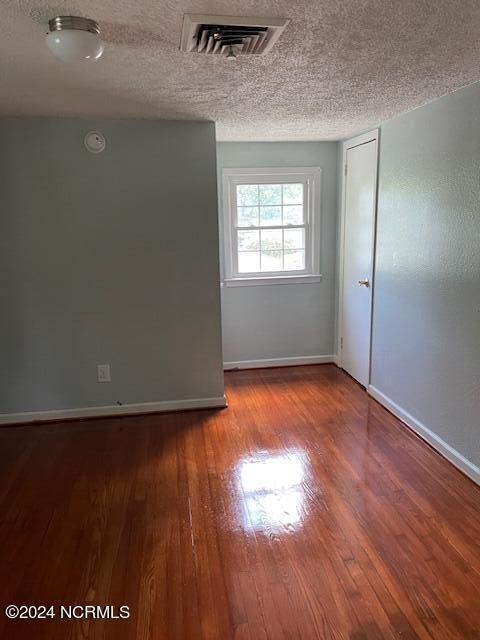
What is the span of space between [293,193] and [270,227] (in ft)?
1.34

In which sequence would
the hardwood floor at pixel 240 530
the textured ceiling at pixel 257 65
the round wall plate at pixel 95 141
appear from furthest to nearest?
the round wall plate at pixel 95 141 < the hardwood floor at pixel 240 530 < the textured ceiling at pixel 257 65

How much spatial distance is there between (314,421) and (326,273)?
1812mm

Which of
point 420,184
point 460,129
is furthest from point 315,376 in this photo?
point 460,129

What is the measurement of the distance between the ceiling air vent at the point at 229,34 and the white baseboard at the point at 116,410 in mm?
2585

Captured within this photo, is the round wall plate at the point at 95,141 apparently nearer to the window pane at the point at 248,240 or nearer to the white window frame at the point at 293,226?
the white window frame at the point at 293,226

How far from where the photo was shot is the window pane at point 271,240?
4.55m

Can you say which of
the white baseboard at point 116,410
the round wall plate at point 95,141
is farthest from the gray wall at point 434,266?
the round wall plate at point 95,141

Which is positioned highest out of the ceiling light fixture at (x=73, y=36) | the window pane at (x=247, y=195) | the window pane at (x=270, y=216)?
the ceiling light fixture at (x=73, y=36)

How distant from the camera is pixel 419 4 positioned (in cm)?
152

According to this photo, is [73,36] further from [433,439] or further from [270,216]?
[270,216]

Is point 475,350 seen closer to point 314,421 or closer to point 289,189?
point 314,421

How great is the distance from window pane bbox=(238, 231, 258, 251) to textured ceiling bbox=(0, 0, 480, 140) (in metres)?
1.32

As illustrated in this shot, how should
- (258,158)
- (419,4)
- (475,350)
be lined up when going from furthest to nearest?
(258,158), (475,350), (419,4)

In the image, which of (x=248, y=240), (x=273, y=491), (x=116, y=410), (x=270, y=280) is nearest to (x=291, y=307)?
(x=270, y=280)
